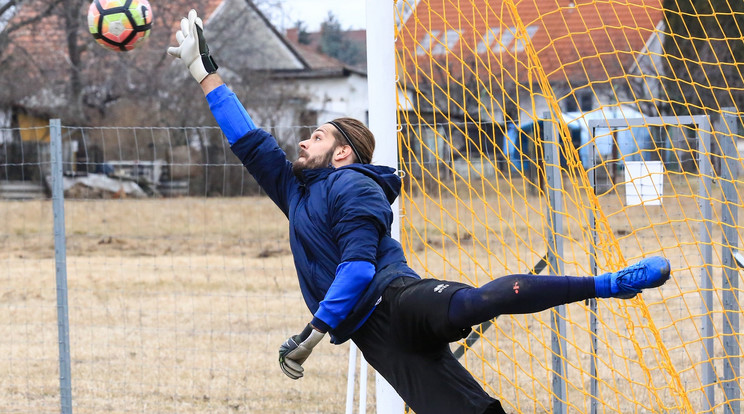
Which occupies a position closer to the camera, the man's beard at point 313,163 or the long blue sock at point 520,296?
the long blue sock at point 520,296

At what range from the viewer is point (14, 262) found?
12.5 m

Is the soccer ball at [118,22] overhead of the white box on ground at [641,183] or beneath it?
overhead

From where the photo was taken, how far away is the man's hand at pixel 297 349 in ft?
11.8

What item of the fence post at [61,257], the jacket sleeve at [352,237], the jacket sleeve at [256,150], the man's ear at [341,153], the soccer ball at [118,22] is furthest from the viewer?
the fence post at [61,257]

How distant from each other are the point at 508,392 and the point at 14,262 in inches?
320

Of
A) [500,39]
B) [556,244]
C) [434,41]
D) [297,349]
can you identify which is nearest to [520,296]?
[297,349]

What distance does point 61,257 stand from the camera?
237 inches

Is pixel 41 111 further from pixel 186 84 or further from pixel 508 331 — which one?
pixel 508 331

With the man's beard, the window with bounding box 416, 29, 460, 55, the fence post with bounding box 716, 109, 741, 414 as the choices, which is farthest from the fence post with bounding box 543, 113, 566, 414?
the man's beard

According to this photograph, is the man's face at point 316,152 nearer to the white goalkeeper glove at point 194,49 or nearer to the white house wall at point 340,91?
the white goalkeeper glove at point 194,49

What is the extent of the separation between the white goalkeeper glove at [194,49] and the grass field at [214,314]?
151 cm

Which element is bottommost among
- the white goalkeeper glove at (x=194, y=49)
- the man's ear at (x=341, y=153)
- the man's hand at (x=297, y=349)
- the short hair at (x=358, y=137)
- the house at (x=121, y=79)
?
the man's hand at (x=297, y=349)

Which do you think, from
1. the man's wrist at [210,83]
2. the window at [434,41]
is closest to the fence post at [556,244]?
the window at [434,41]

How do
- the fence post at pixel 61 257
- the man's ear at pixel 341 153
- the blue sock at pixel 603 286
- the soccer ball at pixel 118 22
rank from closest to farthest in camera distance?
the blue sock at pixel 603 286
the man's ear at pixel 341 153
the soccer ball at pixel 118 22
the fence post at pixel 61 257
